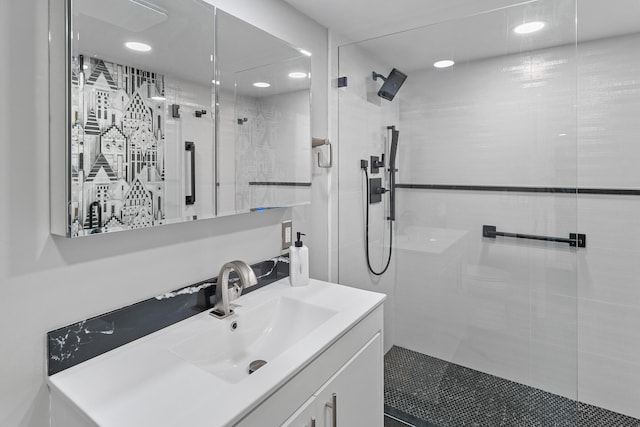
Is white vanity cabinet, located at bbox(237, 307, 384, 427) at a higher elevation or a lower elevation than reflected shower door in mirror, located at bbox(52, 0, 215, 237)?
lower

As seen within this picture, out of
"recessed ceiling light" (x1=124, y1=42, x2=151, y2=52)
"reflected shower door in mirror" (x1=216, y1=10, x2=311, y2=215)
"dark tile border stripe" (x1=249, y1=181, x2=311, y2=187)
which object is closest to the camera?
"recessed ceiling light" (x1=124, y1=42, x2=151, y2=52)

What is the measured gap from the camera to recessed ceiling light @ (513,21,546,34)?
163 cm

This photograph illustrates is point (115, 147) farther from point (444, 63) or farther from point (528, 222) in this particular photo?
point (528, 222)

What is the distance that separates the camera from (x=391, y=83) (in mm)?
2064

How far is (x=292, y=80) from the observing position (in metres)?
1.77

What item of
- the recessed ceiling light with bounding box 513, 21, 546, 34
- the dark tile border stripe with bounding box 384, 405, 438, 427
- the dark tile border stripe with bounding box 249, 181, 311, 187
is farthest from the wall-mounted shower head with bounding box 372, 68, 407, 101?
the dark tile border stripe with bounding box 384, 405, 438, 427

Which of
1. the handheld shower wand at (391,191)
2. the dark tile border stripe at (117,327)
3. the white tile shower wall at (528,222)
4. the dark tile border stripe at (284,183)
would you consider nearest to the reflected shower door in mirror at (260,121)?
the dark tile border stripe at (284,183)

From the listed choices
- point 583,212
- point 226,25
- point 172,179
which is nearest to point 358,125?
point 226,25

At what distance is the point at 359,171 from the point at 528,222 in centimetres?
96

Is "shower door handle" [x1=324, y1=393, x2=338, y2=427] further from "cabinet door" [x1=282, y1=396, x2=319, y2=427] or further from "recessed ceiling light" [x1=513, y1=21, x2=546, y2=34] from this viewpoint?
"recessed ceiling light" [x1=513, y1=21, x2=546, y2=34]

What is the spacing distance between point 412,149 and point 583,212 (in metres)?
1.13

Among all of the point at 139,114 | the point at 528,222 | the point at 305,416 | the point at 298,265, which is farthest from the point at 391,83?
the point at 305,416

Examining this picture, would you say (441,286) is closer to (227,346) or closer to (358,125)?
(358,125)

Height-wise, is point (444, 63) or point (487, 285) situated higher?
point (444, 63)
